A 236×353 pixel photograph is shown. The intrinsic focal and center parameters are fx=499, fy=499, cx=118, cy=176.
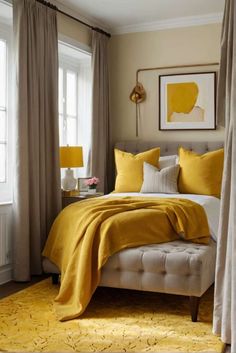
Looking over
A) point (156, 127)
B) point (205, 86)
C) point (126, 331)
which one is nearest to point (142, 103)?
point (156, 127)

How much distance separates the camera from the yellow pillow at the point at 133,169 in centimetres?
567

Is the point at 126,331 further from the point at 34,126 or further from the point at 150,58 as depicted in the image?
the point at 150,58

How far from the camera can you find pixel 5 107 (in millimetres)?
4883

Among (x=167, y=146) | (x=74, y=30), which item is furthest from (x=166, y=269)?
(x=74, y=30)

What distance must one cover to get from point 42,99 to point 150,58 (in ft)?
6.53

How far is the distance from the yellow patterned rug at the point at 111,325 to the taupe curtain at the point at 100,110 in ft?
7.29

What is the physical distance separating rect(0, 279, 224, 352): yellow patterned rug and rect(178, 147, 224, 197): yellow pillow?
1.36m

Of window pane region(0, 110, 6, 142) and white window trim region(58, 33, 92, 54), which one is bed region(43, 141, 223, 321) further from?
white window trim region(58, 33, 92, 54)

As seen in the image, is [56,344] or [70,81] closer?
[56,344]

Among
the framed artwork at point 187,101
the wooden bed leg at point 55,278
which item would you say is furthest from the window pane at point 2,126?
the framed artwork at point 187,101

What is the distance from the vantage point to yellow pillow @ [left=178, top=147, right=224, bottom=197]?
17.6ft

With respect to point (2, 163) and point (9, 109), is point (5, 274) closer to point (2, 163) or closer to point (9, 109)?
point (2, 163)

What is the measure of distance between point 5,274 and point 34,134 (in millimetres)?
1345

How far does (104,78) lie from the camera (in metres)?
6.38
